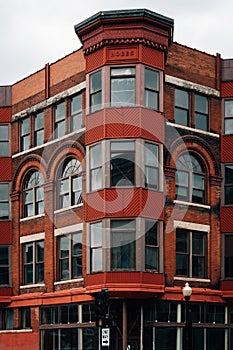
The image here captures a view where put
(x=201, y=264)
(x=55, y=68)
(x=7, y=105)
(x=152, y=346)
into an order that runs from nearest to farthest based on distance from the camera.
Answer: (x=152, y=346), (x=201, y=264), (x=55, y=68), (x=7, y=105)

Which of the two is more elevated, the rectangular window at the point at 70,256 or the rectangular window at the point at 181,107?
the rectangular window at the point at 181,107

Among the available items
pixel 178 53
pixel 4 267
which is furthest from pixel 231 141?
pixel 4 267

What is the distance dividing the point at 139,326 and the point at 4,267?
10225mm

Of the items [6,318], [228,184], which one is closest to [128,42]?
[228,184]

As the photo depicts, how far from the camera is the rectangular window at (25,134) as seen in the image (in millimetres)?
41469

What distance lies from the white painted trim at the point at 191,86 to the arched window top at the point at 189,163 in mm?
3136

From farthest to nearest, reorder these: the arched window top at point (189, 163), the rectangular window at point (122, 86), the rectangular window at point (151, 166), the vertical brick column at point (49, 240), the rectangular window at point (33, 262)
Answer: the rectangular window at point (33, 262) < the vertical brick column at point (49, 240) < the arched window top at point (189, 163) < the rectangular window at point (122, 86) < the rectangular window at point (151, 166)

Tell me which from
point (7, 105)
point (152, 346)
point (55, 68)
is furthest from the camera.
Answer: point (7, 105)

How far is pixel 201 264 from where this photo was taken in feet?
119

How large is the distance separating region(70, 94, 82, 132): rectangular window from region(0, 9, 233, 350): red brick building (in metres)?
0.09

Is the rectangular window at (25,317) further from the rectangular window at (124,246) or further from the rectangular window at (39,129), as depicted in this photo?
the rectangular window at (39,129)

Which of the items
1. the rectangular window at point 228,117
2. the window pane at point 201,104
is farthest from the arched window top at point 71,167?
the rectangular window at point 228,117

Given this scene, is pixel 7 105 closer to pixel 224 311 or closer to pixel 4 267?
pixel 4 267

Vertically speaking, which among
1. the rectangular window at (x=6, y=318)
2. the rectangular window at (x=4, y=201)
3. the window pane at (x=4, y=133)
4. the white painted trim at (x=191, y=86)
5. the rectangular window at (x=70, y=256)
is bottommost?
the rectangular window at (x=6, y=318)
